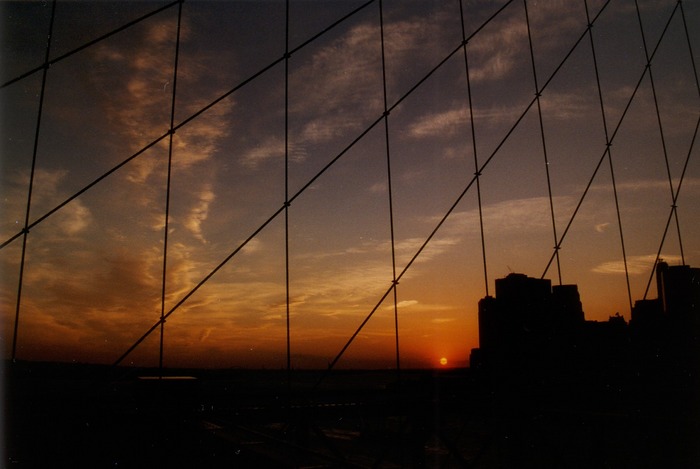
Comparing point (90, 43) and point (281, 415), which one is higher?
point (90, 43)

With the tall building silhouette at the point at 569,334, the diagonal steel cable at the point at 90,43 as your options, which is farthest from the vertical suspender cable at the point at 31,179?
the tall building silhouette at the point at 569,334

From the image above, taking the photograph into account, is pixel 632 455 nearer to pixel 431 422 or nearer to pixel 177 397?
pixel 431 422

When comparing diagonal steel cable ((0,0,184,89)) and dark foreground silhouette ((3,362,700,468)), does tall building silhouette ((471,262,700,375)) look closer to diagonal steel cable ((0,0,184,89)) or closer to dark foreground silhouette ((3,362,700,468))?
dark foreground silhouette ((3,362,700,468))

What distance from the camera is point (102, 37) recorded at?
4570 millimetres

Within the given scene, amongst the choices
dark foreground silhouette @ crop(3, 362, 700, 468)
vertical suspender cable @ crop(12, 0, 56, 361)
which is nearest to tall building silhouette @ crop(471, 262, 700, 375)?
dark foreground silhouette @ crop(3, 362, 700, 468)

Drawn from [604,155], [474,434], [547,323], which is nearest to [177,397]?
[547,323]

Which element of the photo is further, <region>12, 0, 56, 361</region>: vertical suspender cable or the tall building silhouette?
the tall building silhouette

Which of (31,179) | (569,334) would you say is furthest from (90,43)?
(569,334)

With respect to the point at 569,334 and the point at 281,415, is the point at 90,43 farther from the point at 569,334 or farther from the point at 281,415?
the point at 569,334

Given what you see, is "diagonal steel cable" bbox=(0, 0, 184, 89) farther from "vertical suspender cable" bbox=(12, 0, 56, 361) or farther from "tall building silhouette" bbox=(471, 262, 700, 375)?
"tall building silhouette" bbox=(471, 262, 700, 375)

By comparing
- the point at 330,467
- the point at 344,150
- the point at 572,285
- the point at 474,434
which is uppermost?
the point at 344,150

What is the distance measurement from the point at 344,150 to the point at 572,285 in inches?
131

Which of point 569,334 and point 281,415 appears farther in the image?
point 569,334

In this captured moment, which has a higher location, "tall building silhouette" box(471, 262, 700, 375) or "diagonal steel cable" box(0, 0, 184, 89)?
"diagonal steel cable" box(0, 0, 184, 89)
